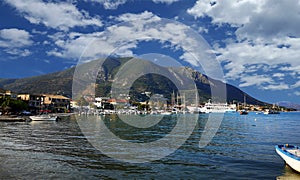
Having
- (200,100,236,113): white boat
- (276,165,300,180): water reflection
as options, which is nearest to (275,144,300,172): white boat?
(276,165,300,180): water reflection

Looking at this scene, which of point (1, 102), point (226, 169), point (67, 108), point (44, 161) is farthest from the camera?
point (67, 108)

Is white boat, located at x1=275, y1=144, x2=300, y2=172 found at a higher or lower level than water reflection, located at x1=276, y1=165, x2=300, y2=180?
higher

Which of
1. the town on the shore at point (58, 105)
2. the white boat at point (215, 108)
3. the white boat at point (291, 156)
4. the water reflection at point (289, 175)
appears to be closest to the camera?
the water reflection at point (289, 175)

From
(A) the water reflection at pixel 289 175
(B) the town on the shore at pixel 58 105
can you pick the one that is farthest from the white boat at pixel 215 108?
(A) the water reflection at pixel 289 175

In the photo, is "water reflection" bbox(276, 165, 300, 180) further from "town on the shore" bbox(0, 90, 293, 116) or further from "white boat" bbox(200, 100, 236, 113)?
"white boat" bbox(200, 100, 236, 113)

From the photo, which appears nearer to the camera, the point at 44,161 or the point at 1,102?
the point at 44,161

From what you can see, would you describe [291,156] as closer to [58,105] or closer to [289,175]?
[289,175]

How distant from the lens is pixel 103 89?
189m

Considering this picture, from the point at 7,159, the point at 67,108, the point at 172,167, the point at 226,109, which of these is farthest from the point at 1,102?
the point at 226,109

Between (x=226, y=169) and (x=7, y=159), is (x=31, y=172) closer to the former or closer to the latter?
(x=7, y=159)

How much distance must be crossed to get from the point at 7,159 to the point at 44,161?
93.1 inches

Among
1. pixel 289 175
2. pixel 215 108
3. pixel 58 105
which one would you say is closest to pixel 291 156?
pixel 289 175

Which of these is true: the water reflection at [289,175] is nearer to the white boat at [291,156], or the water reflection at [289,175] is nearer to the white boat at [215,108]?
the white boat at [291,156]

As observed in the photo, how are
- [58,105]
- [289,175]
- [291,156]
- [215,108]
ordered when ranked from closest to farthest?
[289,175], [291,156], [58,105], [215,108]
